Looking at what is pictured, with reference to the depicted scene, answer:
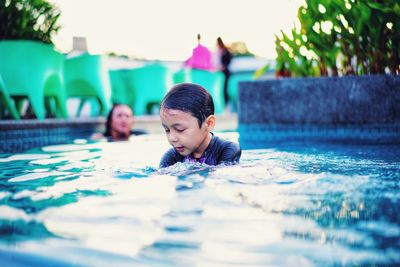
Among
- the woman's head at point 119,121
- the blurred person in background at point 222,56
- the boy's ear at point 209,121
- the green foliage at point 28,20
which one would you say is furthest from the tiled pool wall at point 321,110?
the blurred person in background at point 222,56

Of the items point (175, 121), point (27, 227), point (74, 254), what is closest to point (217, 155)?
point (175, 121)

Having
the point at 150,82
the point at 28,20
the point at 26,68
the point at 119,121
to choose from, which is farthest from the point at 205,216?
the point at 150,82

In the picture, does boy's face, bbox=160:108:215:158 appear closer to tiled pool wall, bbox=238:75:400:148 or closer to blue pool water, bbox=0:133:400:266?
blue pool water, bbox=0:133:400:266

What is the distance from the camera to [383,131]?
501 cm

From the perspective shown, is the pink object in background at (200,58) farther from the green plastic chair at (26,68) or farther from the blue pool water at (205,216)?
the blue pool water at (205,216)

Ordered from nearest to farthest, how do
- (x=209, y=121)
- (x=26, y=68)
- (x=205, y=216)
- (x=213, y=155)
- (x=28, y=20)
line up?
(x=205, y=216) < (x=209, y=121) < (x=213, y=155) < (x=26, y=68) < (x=28, y=20)

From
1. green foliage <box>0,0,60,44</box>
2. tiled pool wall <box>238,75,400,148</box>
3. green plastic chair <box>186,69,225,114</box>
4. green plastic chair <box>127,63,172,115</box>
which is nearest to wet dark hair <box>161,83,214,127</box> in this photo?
tiled pool wall <box>238,75,400,148</box>

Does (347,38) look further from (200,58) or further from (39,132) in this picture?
(200,58)

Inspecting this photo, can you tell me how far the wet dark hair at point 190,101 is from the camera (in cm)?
270

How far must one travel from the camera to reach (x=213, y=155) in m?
3.06

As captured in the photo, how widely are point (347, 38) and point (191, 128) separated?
3177 mm

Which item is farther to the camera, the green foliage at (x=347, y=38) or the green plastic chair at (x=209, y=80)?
the green plastic chair at (x=209, y=80)

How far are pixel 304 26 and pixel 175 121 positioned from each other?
3.37 meters

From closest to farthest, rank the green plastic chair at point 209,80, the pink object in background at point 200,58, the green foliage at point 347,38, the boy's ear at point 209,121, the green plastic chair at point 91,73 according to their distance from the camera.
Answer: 1. the boy's ear at point 209,121
2. the green foliage at point 347,38
3. the green plastic chair at point 91,73
4. the green plastic chair at point 209,80
5. the pink object in background at point 200,58
